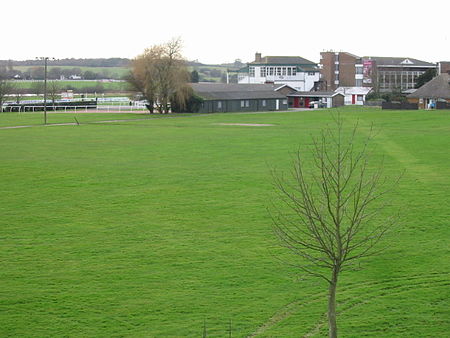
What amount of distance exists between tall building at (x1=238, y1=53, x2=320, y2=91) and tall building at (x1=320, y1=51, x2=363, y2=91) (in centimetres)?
884

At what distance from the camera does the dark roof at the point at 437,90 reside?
106 metres

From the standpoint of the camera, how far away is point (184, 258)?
2180 cm

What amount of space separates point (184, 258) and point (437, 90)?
93.1 meters

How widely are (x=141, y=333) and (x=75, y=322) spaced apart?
1730 millimetres

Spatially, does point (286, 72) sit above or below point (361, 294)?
above

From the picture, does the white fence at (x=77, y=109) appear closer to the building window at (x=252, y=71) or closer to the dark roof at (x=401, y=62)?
the building window at (x=252, y=71)

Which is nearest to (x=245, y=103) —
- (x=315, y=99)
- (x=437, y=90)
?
(x=315, y=99)

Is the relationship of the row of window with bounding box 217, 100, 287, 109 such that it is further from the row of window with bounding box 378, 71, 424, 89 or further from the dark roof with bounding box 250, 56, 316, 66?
the row of window with bounding box 378, 71, 424, 89

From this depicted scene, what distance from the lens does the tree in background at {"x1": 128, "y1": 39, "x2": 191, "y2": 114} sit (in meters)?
95.2

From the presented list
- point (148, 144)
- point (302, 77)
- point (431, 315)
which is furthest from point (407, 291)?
point (302, 77)

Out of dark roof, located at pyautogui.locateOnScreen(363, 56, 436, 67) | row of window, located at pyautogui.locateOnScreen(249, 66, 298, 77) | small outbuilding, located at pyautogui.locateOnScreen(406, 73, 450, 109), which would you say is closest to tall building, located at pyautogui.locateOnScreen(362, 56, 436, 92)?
dark roof, located at pyautogui.locateOnScreen(363, 56, 436, 67)

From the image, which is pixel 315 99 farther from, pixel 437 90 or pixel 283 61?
pixel 437 90

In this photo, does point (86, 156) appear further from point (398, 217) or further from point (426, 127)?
point (426, 127)

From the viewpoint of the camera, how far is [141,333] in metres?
16.1
